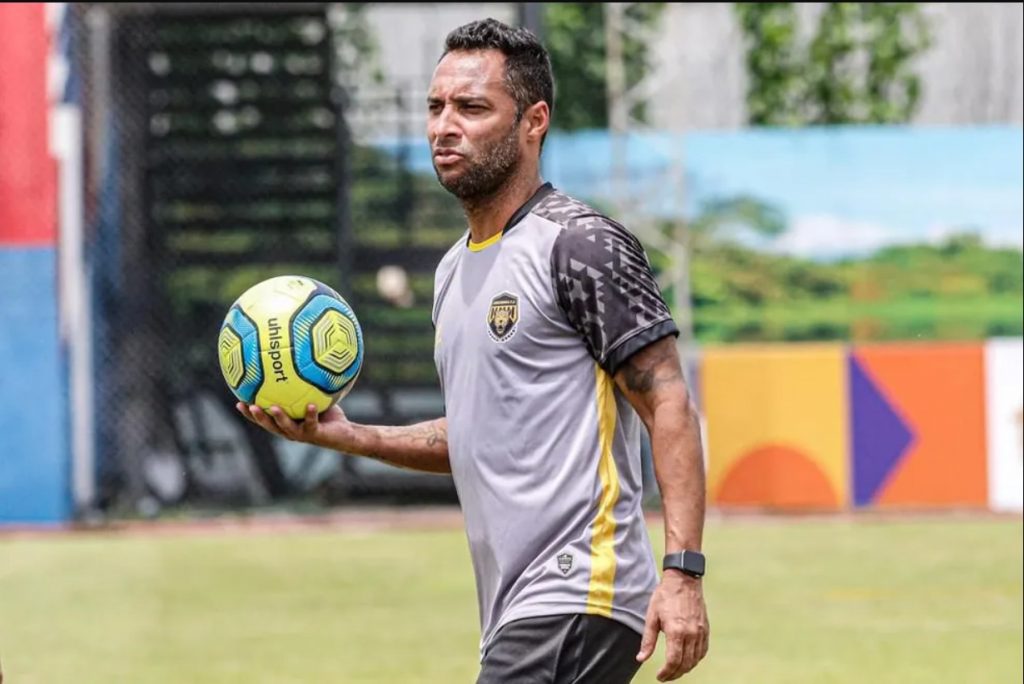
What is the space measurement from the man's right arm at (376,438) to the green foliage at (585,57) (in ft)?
35.1

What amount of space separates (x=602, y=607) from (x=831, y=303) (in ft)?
43.9

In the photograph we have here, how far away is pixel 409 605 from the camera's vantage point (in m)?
10.6

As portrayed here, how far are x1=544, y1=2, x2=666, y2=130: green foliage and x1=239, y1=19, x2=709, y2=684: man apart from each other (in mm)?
11022

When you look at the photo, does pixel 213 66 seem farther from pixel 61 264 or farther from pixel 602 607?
pixel 602 607

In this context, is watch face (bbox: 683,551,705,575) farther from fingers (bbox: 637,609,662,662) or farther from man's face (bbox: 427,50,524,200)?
man's face (bbox: 427,50,524,200)

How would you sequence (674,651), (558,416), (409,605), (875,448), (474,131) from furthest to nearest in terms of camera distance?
(875,448) < (409,605) < (474,131) < (558,416) < (674,651)

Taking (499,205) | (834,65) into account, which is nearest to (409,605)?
(499,205)

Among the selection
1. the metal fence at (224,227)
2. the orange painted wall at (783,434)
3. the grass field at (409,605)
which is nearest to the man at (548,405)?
the grass field at (409,605)

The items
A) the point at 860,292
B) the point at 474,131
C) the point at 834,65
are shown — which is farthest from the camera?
the point at 834,65

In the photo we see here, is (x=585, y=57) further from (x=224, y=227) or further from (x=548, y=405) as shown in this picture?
(x=548, y=405)

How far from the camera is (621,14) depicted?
15906 mm

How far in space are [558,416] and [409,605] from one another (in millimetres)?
6786

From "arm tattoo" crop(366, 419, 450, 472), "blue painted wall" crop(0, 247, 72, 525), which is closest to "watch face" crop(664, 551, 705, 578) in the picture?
"arm tattoo" crop(366, 419, 450, 472)

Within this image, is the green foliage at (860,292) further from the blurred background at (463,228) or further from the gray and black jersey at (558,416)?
the gray and black jersey at (558,416)
